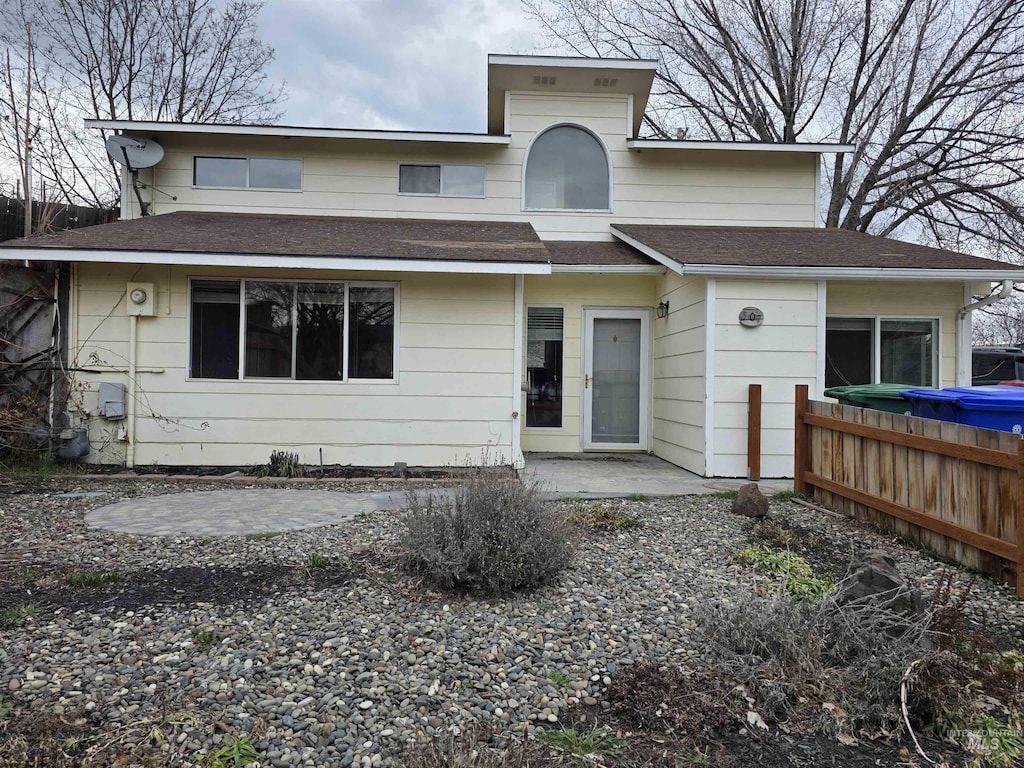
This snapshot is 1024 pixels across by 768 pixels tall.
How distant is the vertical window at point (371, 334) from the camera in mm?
7664

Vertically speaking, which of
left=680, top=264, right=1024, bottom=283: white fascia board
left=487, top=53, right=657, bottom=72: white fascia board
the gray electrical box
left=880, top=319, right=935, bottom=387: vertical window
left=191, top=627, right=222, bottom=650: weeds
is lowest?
left=191, top=627, right=222, bottom=650: weeds

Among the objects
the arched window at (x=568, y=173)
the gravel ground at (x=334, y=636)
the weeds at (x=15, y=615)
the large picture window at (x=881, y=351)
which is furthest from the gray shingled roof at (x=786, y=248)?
the weeds at (x=15, y=615)

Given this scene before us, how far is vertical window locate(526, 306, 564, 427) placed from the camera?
9195 millimetres

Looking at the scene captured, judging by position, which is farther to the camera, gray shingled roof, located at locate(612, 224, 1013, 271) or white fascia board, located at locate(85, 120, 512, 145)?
white fascia board, located at locate(85, 120, 512, 145)

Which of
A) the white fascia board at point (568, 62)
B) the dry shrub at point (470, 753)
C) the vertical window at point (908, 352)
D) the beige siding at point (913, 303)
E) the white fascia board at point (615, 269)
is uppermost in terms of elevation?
the white fascia board at point (568, 62)

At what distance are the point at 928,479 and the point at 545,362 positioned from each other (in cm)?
548

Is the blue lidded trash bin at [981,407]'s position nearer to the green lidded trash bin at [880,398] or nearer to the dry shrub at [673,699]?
the green lidded trash bin at [880,398]

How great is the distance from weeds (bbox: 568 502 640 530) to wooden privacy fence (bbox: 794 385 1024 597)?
Answer: 1993 mm

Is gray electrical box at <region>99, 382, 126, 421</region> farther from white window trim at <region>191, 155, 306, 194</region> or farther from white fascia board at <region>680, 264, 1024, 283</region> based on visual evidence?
white fascia board at <region>680, 264, 1024, 283</region>

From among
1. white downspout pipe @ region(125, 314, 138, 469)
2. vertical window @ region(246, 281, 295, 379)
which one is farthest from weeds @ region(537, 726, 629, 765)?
white downspout pipe @ region(125, 314, 138, 469)

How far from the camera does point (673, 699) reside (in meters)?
2.45

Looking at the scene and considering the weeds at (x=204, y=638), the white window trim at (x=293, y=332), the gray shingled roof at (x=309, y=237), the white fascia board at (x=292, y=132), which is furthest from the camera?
the white fascia board at (x=292, y=132)

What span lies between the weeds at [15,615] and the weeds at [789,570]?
3.97 metres

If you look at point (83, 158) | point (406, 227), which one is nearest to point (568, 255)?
point (406, 227)
